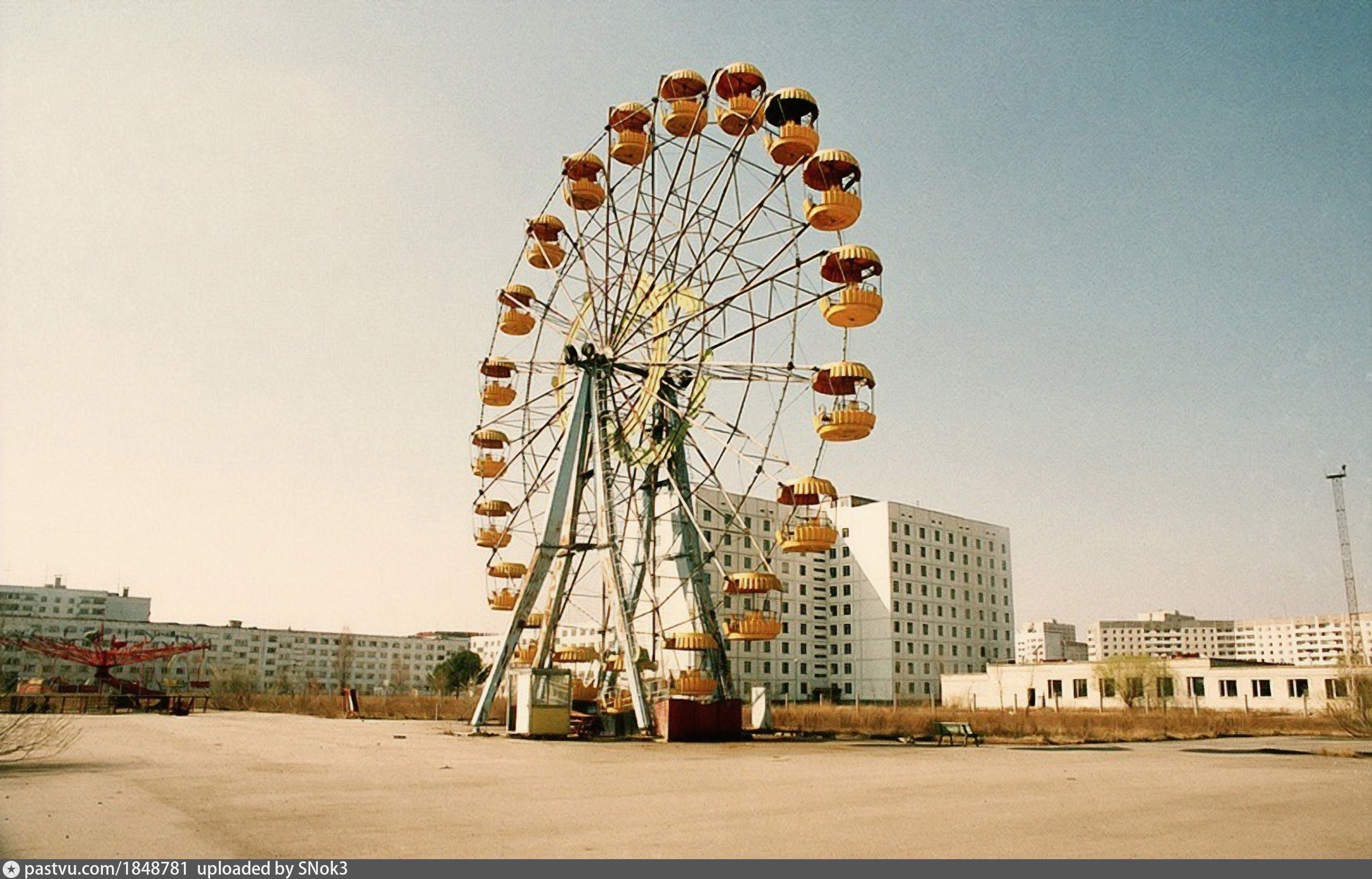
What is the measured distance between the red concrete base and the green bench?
6.12 meters

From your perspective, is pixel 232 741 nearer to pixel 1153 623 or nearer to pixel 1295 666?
pixel 1295 666

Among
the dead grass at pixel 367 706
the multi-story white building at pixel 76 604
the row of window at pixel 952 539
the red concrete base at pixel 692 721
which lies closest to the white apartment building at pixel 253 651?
the multi-story white building at pixel 76 604

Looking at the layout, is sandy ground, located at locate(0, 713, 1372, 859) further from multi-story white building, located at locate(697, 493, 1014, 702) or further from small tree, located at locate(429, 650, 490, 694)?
small tree, located at locate(429, 650, 490, 694)

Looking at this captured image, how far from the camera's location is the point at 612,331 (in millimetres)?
35938

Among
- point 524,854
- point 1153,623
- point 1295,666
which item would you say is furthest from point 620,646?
point 1153,623

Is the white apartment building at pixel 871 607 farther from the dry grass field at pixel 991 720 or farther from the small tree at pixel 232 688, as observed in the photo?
the dry grass field at pixel 991 720

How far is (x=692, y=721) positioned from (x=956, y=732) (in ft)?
26.0

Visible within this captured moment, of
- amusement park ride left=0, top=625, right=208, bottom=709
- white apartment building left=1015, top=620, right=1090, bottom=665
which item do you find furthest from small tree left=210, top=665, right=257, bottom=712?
white apartment building left=1015, top=620, right=1090, bottom=665

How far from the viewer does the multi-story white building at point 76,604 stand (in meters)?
138

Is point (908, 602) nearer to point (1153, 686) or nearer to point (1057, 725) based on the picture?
point (1153, 686)

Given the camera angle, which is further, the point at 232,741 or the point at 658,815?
the point at 232,741

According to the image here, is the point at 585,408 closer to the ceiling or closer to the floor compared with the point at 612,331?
closer to the floor

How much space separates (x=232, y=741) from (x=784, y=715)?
1005 inches

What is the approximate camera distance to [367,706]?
182 feet
